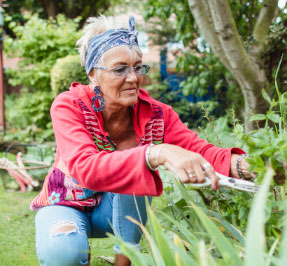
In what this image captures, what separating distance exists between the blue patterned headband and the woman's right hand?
0.75 meters

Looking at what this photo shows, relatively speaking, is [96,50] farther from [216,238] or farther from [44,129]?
[44,129]

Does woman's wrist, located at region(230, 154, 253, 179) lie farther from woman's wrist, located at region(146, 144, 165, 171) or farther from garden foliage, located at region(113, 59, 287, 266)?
woman's wrist, located at region(146, 144, 165, 171)

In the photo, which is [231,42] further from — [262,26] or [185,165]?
[185,165]

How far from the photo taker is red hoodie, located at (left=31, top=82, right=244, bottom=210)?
1.52m

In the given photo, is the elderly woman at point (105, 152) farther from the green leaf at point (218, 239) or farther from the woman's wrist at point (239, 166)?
the green leaf at point (218, 239)

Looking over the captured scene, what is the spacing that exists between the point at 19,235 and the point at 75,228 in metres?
1.48

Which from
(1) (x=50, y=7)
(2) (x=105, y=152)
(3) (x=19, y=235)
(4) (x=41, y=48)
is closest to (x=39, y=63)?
(4) (x=41, y=48)

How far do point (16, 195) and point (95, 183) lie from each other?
311 centimetres

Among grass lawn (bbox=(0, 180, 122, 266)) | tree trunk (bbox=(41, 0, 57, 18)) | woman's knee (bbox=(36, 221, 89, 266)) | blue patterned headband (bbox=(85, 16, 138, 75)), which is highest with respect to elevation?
tree trunk (bbox=(41, 0, 57, 18))

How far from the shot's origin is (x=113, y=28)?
210cm

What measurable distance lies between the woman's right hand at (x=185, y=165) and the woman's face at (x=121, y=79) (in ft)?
1.99

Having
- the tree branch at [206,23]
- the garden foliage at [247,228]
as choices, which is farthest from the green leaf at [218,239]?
the tree branch at [206,23]

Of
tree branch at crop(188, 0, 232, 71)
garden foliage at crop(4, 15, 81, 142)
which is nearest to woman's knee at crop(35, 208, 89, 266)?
tree branch at crop(188, 0, 232, 71)

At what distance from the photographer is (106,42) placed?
201cm
